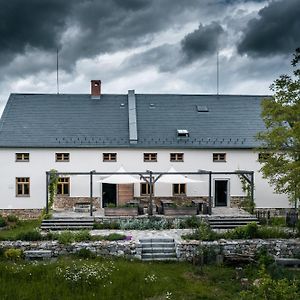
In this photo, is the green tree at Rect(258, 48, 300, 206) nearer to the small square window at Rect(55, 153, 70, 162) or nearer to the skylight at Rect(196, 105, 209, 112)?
the skylight at Rect(196, 105, 209, 112)

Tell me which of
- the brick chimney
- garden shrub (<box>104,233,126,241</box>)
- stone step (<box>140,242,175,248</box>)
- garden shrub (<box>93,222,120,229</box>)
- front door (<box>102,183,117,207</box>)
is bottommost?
stone step (<box>140,242,175,248</box>)

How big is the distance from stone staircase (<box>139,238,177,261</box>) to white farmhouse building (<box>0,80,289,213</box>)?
922 cm

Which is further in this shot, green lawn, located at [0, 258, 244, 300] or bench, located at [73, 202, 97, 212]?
bench, located at [73, 202, 97, 212]

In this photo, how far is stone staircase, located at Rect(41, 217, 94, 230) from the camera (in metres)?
20.3

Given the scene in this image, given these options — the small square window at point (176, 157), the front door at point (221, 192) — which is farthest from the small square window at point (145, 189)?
A: the front door at point (221, 192)

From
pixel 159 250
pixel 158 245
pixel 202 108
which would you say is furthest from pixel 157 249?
pixel 202 108

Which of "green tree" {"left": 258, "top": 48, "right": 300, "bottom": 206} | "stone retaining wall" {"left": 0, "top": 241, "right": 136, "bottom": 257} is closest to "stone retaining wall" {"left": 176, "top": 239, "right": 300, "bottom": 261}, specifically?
"stone retaining wall" {"left": 0, "top": 241, "right": 136, "bottom": 257}

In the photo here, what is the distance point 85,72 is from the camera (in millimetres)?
30594

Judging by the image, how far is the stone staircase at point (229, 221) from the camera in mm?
20709

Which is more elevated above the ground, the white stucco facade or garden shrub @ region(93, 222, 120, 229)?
the white stucco facade

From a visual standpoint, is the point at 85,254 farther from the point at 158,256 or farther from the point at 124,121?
the point at 124,121

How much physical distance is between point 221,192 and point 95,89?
36.3ft

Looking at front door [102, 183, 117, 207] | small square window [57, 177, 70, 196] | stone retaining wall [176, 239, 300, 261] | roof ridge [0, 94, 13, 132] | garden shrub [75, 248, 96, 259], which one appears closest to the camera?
garden shrub [75, 248, 96, 259]

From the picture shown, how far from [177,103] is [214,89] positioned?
13.8 ft
